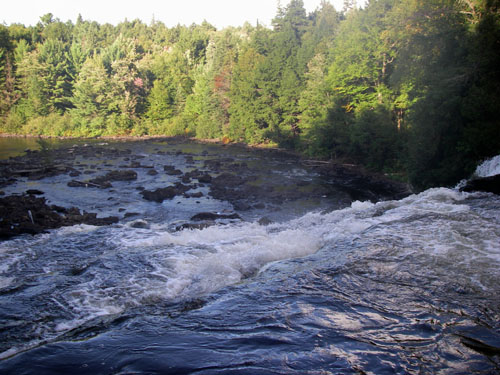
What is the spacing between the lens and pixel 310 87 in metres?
38.0

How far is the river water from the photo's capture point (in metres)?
4.66

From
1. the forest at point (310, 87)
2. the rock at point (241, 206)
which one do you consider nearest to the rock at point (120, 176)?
the rock at point (241, 206)

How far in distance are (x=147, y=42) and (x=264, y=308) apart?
319 ft

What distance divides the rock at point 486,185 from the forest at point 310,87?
145 inches

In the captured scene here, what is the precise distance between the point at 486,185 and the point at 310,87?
27.4m

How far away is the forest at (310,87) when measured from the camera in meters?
16.9

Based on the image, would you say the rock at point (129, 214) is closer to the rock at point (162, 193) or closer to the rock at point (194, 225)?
the rock at point (162, 193)

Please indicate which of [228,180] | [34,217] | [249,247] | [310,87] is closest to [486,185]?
[249,247]

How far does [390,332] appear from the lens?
516cm

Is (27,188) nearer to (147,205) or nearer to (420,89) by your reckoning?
(147,205)

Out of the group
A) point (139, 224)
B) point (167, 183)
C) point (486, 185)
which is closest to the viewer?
point (486, 185)

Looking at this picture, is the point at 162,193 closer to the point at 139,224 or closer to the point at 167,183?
the point at 167,183

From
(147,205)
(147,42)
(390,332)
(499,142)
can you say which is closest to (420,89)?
(499,142)

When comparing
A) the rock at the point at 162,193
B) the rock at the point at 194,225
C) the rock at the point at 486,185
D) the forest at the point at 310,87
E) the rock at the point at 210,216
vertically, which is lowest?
the rock at the point at 210,216
